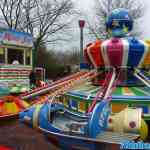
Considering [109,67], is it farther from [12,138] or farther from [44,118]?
[12,138]

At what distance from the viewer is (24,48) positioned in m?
15.5


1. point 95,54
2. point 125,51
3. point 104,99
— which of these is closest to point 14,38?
point 95,54

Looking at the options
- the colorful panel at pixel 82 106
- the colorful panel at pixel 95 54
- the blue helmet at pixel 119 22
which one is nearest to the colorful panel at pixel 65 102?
the colorful panel at pixel 82 106

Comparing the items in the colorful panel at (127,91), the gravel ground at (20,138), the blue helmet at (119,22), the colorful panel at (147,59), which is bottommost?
the gravel ground at (20,138)

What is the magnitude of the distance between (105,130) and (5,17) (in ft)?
105

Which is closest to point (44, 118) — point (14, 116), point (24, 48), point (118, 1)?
point (14, 116)

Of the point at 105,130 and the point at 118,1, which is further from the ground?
the point at 118,1

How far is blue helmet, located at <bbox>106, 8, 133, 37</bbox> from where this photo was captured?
24.9 ft

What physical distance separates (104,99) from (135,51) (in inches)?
56.5

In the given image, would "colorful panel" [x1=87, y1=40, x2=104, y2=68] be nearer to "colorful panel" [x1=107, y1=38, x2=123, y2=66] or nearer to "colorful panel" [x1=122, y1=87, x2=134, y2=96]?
"colorful panel" [x1=107, y1=38, x2=123, y2=66]

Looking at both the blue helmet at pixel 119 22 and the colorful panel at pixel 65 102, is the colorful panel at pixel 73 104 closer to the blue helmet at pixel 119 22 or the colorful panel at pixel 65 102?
the colorful panel at pixel 65 102

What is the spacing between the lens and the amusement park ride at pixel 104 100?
562 centimetres

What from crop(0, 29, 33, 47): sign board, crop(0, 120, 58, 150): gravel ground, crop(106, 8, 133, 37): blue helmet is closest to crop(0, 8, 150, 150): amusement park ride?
crop(106, 8, 133, 37): blue helmet

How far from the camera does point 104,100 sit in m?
6.08
